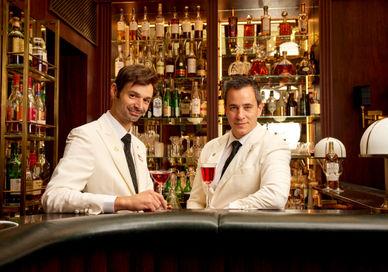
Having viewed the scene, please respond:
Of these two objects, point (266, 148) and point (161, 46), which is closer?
point (266, 148)

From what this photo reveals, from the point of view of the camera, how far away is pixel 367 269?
1177 millimetres

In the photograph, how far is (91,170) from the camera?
1.91m

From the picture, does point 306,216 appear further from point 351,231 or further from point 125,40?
point 125,40

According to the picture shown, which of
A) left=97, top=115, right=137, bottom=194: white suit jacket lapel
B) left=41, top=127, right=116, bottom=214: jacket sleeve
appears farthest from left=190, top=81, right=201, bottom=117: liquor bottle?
left=41, top=127, right=116, bottom=214: jacket sleeve

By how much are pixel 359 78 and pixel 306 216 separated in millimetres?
3485

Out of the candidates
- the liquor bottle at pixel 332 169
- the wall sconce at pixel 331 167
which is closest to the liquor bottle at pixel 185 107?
the wall sconce at pixel 331 167

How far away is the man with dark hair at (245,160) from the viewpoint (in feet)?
6.89

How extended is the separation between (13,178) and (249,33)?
9.16 ft

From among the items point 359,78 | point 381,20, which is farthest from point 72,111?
point 381,20

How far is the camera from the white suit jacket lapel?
1991 mm

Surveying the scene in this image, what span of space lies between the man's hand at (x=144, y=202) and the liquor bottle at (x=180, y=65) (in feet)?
10.1

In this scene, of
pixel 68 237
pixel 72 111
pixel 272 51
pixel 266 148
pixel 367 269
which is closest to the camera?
pixel 68 237

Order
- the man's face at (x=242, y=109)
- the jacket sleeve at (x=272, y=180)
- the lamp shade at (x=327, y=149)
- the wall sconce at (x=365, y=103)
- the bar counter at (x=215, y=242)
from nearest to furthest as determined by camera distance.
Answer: the bar counter at (x=215, y=242) → the jacket sleeve at (x=272, y=180) → the man's face at (x=242, y=109) → the lamp shade at (x=327, y=149) → the wall sconce at (x=365, y=103)

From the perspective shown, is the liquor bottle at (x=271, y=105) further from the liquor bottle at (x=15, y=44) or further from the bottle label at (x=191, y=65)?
the liquor bottle at (x=15, y=44)
